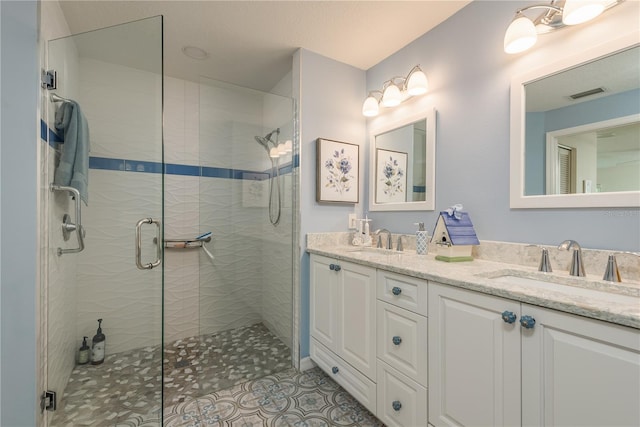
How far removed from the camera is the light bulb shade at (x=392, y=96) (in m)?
1.96

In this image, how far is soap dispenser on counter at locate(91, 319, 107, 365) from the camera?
60.7 inches

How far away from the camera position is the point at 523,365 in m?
0.84

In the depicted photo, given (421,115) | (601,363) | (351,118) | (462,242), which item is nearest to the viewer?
(601,363)

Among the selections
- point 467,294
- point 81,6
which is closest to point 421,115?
point 467,294

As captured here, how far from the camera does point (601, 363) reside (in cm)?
70

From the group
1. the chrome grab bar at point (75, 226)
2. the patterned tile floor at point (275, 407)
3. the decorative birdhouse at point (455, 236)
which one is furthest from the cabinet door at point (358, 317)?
the chrome grab bar at point (75, 226)

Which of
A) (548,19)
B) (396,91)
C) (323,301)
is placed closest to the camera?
(548,19)

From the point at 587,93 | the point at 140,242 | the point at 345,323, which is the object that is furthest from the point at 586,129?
the point at 140,242

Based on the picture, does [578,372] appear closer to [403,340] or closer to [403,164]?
[403,340]

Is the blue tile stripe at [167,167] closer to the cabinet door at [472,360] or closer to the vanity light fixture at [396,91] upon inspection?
the vanity light fixture at [396,91]

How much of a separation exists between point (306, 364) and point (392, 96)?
2135mm

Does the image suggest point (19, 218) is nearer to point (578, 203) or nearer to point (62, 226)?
point (62, 226)

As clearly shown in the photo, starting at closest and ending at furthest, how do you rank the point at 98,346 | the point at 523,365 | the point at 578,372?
the point at 578,372 < the point at 523,365 < the point at 98,346

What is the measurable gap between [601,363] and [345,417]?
1.26 m
